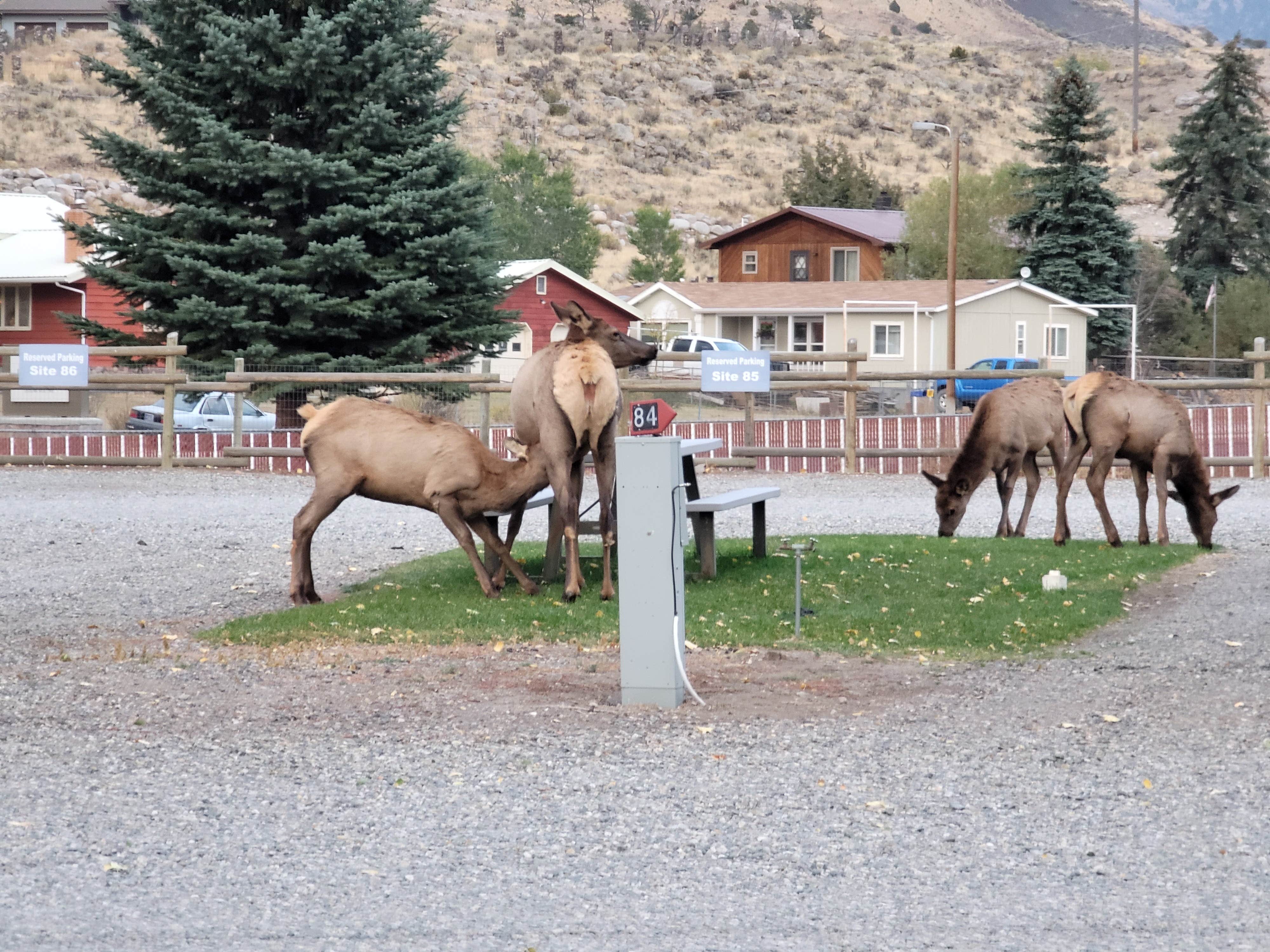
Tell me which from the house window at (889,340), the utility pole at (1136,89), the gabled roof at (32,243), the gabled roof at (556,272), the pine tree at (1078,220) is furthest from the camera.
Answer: the utility pole at (1136,89)

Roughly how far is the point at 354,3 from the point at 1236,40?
164 feet

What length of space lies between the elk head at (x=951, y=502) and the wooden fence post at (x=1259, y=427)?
8.97 metres

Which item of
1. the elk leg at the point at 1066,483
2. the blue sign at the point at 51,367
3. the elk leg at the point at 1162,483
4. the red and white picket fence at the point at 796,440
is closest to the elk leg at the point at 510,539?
the elk leg at the point at 1066,483

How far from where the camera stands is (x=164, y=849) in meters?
5.29

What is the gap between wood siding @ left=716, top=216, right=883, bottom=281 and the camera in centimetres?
6544

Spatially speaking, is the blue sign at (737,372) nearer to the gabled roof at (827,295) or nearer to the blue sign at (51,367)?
the blue sign at (51,367)

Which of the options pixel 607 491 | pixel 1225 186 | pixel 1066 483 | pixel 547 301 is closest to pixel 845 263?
pixel 1225 186

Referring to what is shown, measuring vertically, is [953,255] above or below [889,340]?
above

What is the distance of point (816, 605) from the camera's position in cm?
1029

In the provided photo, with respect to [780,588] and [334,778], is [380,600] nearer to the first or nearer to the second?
[780,588]

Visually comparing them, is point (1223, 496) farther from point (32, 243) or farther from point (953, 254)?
point (32, 243)

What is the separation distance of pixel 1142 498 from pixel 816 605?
507 cm

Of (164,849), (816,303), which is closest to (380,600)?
(164,849)

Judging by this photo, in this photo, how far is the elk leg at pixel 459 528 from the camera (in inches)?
411
